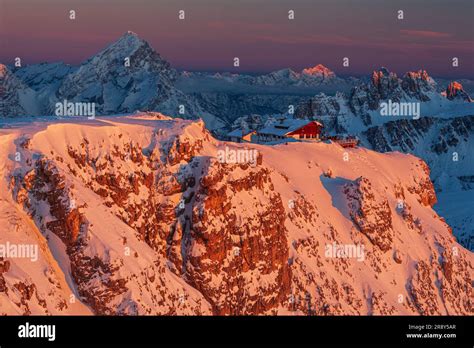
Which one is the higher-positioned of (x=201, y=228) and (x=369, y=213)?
(x=201, y=228)

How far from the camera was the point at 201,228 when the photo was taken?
89875 millimetres

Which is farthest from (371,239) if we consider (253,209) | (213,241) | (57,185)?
(57,185)

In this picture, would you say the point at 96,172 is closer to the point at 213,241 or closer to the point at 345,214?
the point at 213,241

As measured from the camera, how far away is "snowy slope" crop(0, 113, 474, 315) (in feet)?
250

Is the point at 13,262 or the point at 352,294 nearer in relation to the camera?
the point at 13,262

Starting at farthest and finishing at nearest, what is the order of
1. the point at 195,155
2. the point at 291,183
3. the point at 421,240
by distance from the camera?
the point at 421,240
the point at 291,183
the point at 195,155

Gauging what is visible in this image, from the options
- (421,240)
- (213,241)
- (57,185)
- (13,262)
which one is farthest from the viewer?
(421,240)

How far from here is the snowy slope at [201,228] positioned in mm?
76125

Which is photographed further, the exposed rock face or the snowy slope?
the exposed rock face

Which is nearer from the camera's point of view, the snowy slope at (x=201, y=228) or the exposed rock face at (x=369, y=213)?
the snowy slope at (x=201, y=228)

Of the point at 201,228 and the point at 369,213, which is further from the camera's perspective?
the point at 369,213

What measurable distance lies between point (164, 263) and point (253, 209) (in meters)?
15.4

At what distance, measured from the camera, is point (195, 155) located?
96.6 metres
